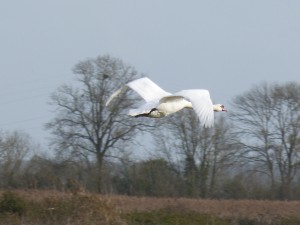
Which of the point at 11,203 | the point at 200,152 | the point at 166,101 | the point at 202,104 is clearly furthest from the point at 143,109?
Answer: the point at 200,152

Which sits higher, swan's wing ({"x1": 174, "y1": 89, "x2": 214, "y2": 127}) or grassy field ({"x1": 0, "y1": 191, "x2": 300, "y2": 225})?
swan's wing ({"x1": 174, "y1": 89, "x2": 214, "y2": 127})

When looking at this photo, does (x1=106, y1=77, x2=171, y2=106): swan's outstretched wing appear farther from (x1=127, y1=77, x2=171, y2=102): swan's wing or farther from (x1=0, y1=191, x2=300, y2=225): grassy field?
(x1=0, y1=191, x2=300, y2=225): grassy field

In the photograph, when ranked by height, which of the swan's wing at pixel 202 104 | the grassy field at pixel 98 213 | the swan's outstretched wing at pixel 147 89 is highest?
the swan's outstretched wing at pixel 147 89

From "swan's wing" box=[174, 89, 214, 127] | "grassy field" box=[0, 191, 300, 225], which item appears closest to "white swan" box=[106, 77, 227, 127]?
"swan's wing" box=[174, 89, 214, 127]

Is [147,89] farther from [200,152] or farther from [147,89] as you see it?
[200,152]

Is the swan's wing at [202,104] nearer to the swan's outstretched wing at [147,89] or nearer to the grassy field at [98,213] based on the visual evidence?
the swan's outstretched wing at [147,89]

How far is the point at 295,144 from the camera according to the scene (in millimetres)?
48250

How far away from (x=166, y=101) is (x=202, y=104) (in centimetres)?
190

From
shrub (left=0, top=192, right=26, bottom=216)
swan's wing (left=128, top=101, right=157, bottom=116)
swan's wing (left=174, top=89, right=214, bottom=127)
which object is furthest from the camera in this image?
shrub (left=0, top=192, right=26, bottom=216)

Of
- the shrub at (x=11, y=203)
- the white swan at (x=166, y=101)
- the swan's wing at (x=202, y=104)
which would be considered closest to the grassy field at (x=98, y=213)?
the shrub at (x=11, y=203)

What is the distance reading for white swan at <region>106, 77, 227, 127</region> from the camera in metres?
12.7

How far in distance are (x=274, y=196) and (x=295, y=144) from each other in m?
7.11

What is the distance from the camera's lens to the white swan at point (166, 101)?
499 inches

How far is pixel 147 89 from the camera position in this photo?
15188 mm
